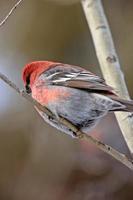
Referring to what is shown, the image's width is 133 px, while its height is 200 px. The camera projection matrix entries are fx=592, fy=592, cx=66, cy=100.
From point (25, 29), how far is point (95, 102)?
8.57 ft

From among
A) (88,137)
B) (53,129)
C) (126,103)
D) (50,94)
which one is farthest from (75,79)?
(53,129)

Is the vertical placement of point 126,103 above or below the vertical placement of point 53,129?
above

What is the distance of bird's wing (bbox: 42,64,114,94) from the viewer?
9.39 feet

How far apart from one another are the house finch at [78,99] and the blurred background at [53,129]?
1.63 meters

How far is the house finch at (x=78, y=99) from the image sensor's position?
2.80 m

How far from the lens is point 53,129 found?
4.83 m

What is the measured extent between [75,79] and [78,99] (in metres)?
0.16

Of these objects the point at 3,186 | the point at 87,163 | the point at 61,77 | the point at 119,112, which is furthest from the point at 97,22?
the point at 3,186

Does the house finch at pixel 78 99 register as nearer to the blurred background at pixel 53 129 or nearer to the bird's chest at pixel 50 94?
the bird's chest at pixel 50 94

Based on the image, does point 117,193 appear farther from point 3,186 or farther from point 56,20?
point 56,20

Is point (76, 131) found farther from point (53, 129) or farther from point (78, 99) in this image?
point (53, 129)

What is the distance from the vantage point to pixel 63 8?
5180mm

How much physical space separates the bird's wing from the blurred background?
154 centimetres

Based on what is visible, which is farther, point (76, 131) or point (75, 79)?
point (75, 79)
